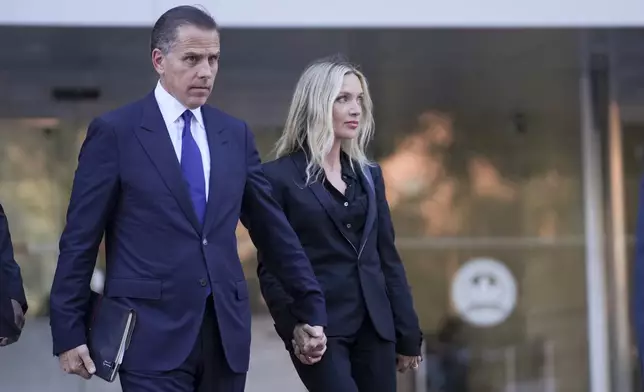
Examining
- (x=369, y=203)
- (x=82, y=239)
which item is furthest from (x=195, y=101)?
(x=369, y=203)

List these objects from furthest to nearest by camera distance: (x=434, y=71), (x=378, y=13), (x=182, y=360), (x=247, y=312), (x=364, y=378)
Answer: (x=434, y=71) → (x=378, y=13) → (x=364, y=378) → (x=247, y=312) → (x=182, y=360)

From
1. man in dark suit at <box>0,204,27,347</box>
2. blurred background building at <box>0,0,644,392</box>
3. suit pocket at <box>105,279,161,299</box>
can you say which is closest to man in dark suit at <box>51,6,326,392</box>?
suit pocket at <box>105,279,161,299</box>

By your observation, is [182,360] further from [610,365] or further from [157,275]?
[610,365]

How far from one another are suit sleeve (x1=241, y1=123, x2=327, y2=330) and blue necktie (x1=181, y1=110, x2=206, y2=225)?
277 millimetres

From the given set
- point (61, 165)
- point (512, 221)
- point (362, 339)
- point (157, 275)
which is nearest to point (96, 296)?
point (157, 275)

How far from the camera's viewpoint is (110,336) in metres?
4.07

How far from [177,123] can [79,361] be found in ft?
2.96

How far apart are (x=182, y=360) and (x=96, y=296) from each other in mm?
398

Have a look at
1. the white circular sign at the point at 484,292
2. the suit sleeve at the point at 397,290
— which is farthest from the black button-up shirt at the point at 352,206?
the white circular sign at the point at 484,292

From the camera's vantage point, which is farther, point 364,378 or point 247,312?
point 364,378

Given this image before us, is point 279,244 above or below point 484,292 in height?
below

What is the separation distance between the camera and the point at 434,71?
32.2 feet

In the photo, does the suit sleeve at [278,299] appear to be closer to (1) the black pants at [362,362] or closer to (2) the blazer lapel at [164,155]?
(1) the black pants at [362,362]

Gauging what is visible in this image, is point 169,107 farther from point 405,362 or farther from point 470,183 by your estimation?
point 470,183
